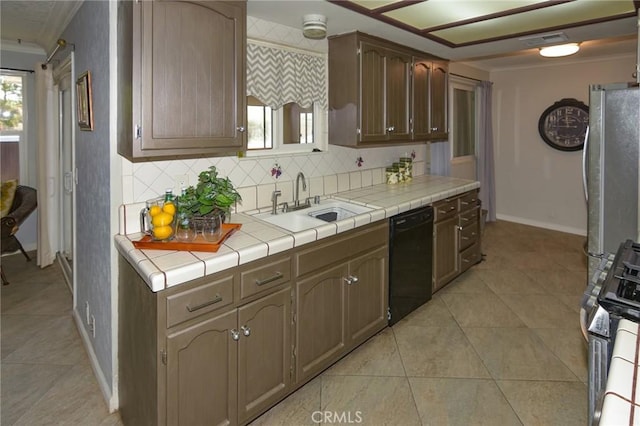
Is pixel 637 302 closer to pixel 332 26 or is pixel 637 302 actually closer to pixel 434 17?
pixel 434 17

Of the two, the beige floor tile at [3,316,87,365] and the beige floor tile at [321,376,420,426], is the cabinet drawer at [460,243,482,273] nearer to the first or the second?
the beige floor tile at [321,376,420,426]

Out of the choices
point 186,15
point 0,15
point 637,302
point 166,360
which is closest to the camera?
point 637,302

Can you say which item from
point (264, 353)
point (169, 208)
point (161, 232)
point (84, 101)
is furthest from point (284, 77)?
point (264, 353)

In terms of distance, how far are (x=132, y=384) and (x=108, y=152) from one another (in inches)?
46.8

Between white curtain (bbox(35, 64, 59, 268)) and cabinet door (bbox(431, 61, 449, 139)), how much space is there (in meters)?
3.86

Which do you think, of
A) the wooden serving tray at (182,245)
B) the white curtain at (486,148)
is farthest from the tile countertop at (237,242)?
the white curtain at (486,148)

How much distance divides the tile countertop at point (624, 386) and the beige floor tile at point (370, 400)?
130 cm

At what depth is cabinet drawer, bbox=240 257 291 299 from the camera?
196cm

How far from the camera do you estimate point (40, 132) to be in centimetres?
433

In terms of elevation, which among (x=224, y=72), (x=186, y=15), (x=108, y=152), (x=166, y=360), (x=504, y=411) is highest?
(x=186, y=15)

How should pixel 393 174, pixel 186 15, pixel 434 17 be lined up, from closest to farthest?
pixel 186 15, pixel 434 17, pixel 393 174

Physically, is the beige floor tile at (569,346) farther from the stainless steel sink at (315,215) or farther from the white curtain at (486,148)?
the white curtain at (486,148)

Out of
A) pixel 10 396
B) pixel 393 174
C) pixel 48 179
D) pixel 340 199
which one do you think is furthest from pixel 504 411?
pixel 48 179

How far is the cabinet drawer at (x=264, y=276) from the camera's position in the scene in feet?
6.45
